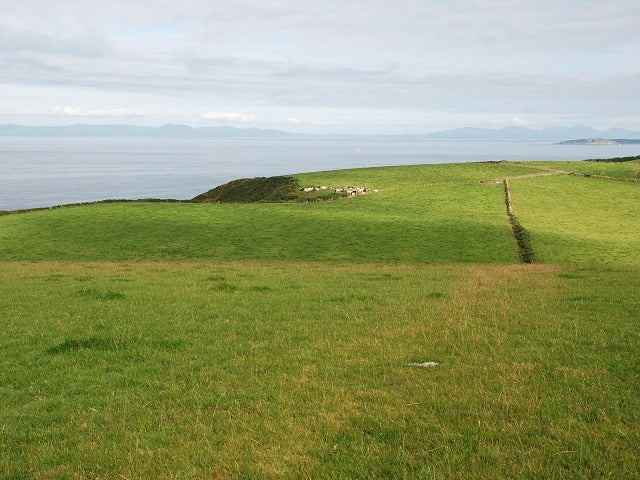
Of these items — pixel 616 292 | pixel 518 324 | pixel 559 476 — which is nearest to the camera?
pixel 559 476

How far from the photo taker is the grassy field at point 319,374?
896 cm

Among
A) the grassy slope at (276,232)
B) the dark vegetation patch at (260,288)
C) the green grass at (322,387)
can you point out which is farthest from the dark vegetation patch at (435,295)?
the grassy slope at (276,232)

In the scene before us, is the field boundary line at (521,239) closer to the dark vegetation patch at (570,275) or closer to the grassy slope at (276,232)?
the grassy slope at (276,232)

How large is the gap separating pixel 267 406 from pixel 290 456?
7.51 ft

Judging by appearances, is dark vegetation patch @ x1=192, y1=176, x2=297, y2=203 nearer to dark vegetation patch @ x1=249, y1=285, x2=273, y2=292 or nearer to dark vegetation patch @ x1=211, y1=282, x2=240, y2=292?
dark vegetation patch @ x1=211, y1=282, x2=240, y2=292

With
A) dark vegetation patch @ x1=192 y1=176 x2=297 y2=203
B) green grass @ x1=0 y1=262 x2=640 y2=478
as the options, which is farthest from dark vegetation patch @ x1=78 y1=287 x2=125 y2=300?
dark vegetation patch @ x1=192 y1=176 x2=297 y2=203

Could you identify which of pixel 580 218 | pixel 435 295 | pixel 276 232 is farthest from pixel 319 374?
pixel 580 218

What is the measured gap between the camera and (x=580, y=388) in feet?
38.2

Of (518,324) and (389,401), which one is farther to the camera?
(518,324)

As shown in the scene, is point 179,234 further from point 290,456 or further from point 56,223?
point 290,456

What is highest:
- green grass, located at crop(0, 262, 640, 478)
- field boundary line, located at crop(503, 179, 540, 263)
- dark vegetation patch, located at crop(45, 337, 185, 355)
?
dark vegetation patch, located at crop(45, 337, 185, 355)

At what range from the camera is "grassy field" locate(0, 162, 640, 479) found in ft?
29.4

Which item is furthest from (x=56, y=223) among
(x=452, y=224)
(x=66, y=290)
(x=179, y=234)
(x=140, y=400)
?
(x=140, y=400)

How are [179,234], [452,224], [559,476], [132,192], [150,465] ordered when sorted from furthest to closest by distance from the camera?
1. [132,192]
2. [452,224]
3. [179,234]
4. [150,465]
5. [559,476]
